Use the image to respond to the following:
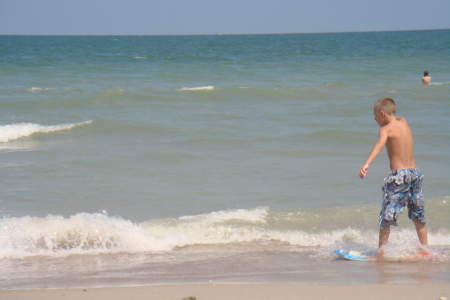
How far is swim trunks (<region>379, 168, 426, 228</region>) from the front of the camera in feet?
13.8

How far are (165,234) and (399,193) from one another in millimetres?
2241

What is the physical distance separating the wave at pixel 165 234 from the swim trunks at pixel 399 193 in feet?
1.57

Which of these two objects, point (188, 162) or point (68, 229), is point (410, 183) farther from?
point (188, 162)

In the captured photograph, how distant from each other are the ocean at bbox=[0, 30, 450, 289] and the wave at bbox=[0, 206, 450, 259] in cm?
1

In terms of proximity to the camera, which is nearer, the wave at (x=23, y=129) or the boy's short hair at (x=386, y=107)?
the boy's short hair at (x=386, y=107)

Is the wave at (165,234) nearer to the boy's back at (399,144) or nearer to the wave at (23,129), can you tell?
the boy's back at (399,144)

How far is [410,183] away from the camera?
4223mm

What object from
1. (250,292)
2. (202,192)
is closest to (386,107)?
(250,292)

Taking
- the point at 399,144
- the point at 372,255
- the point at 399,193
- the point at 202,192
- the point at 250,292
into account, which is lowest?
the point at 250,292

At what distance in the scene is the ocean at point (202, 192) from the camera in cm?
428

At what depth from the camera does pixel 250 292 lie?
3.53 m

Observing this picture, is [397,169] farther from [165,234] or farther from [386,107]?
[165,234]

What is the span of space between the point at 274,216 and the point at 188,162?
8.61ft

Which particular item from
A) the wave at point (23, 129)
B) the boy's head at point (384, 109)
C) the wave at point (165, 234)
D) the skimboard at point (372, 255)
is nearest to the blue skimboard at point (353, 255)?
the skimboard at point (372, 255)
